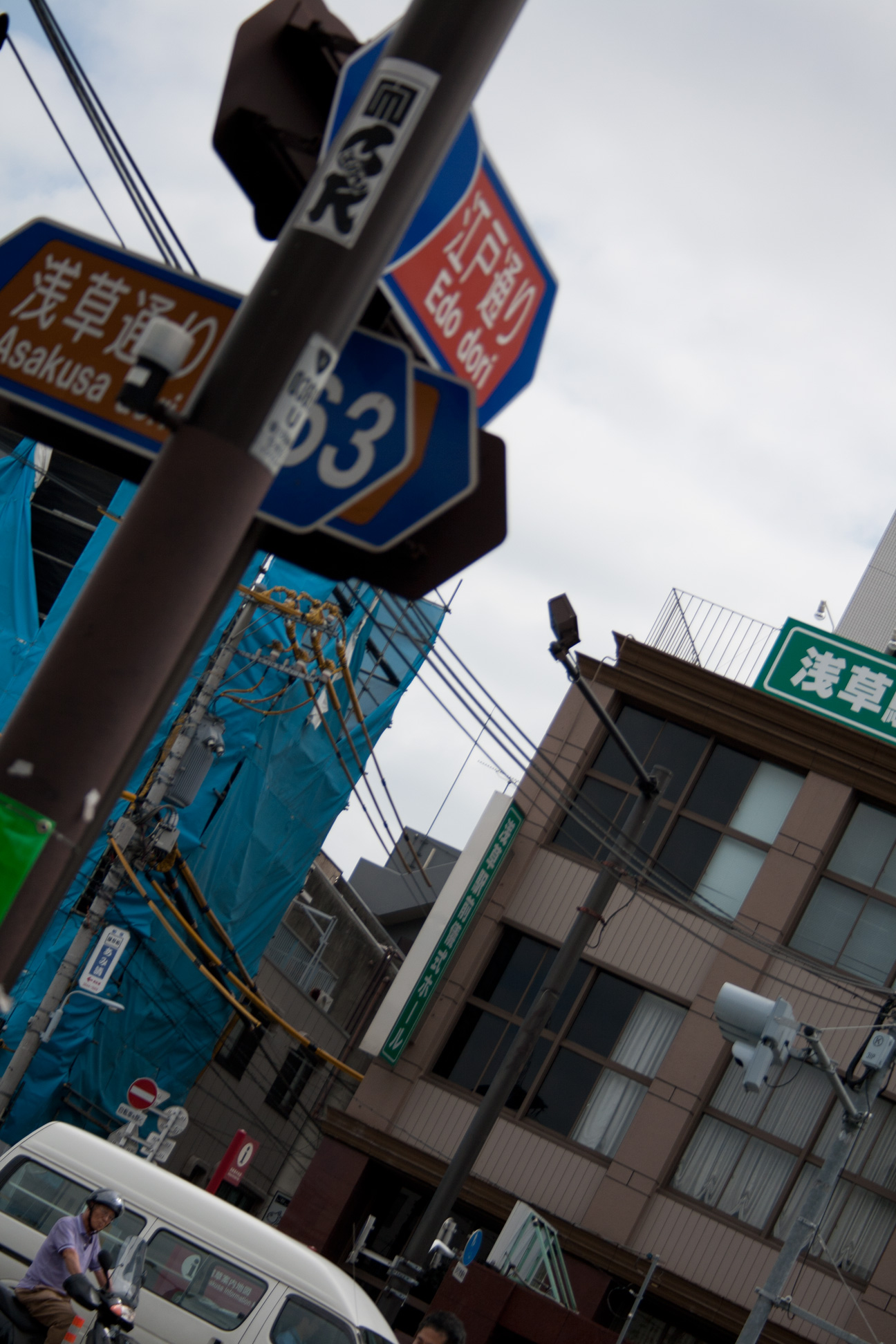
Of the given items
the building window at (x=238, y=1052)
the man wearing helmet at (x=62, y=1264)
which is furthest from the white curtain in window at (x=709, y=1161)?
the building window at (x=238, y=1052)

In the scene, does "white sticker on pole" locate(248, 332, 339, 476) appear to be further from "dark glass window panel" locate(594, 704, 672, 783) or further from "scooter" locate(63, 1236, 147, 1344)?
"dark glass window panel" locate(594, 704, 672, 783)

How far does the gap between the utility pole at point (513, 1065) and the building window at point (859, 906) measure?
5446 mm

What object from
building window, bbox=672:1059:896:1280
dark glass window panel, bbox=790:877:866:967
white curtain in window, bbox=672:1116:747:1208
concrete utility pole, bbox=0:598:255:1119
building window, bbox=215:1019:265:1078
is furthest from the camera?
building window, bbox=215:1019:265:1078

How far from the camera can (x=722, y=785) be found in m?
20.2

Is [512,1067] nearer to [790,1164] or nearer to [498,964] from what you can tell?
[498,964]

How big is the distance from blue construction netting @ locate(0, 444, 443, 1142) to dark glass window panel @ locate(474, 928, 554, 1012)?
528 cm

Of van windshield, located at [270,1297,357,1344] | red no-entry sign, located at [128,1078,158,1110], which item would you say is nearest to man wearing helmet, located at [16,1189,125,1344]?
van windshield, located at [270,1297,357,1344]

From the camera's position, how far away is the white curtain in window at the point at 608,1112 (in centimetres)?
1841

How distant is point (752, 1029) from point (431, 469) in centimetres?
1005

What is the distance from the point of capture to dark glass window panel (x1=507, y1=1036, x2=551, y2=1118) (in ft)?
61.6

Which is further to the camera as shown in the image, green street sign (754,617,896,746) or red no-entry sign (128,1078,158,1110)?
green street sign (754,617,896,746)

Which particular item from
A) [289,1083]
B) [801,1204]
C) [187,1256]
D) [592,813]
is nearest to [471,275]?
[187,1256]

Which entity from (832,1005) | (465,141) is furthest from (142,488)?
(832,1005)

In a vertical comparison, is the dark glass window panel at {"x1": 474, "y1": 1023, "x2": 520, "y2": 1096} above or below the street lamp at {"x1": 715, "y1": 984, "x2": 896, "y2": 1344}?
below
